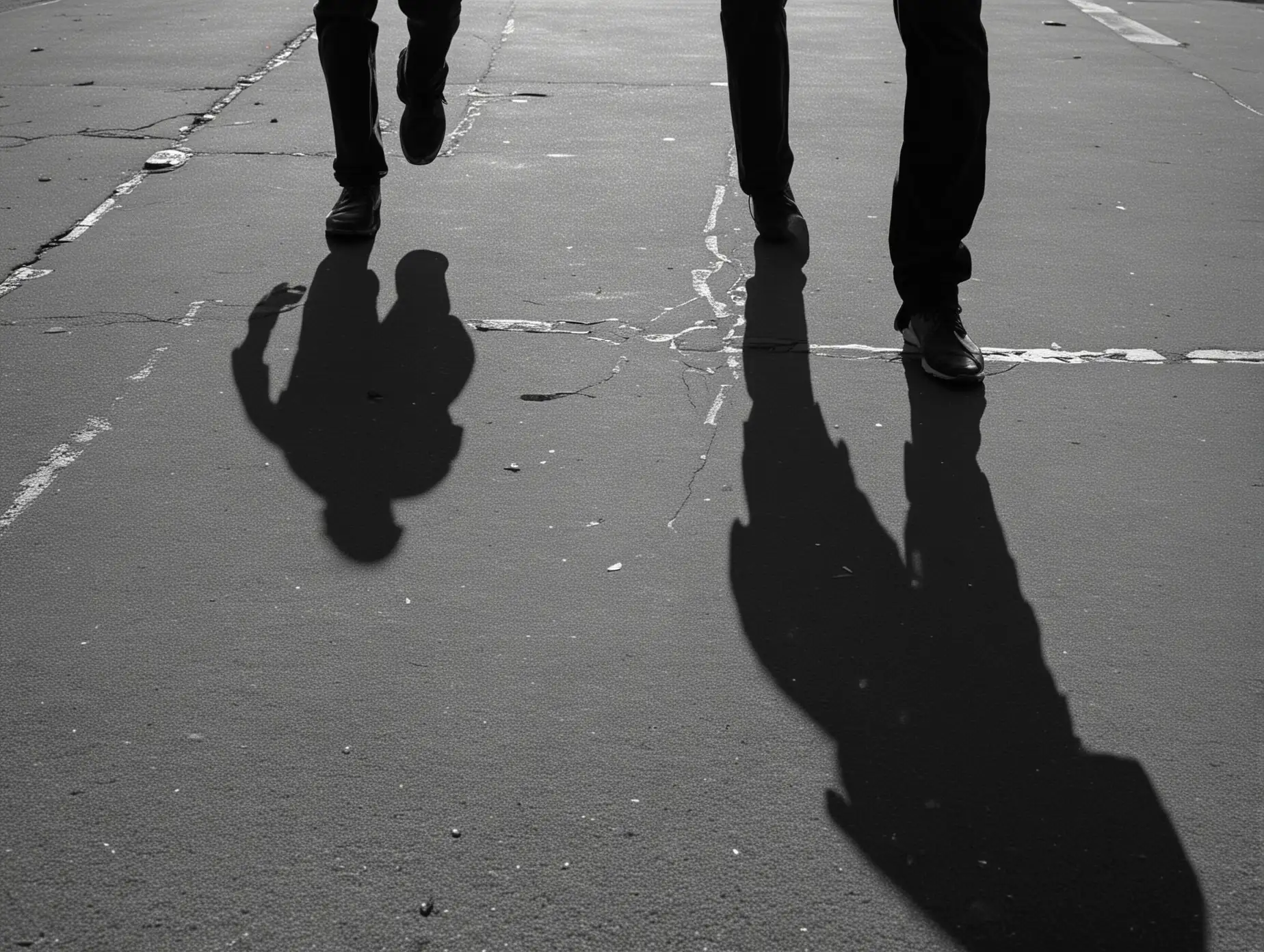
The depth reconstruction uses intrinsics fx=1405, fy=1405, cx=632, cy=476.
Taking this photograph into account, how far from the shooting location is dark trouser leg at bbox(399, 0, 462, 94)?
5746 mm

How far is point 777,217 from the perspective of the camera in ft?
17.5

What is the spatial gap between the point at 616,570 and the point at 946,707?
82cm

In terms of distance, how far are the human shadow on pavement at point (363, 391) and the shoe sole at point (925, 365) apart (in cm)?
136

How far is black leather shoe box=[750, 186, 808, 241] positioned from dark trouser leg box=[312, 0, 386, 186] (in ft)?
4.79

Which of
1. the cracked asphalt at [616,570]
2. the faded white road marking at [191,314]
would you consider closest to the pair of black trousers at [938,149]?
the cracked asphalt at [616,570]

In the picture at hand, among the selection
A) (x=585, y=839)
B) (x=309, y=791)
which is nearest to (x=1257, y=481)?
(x=585, y=839)

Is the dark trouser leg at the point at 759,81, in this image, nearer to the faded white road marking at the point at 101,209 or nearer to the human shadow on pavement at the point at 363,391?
the human shadow on pavement at the point at 363,391

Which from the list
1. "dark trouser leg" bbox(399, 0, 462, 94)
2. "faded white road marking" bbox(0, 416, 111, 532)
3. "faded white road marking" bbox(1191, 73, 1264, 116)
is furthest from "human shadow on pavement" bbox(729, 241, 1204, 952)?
"faded white road marking" bbox(1191, 73, 1264, 116)

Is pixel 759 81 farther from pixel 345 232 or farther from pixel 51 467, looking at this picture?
pixel 51 467

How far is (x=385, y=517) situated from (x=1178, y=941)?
6.45ft

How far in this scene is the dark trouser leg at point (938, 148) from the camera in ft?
13.3

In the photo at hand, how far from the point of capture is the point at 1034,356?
4348 millimetres

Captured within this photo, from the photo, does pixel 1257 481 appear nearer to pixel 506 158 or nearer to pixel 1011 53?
pixel 506 158

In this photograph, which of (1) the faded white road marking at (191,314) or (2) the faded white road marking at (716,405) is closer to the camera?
(2) the faded white road marking at (716,405)
